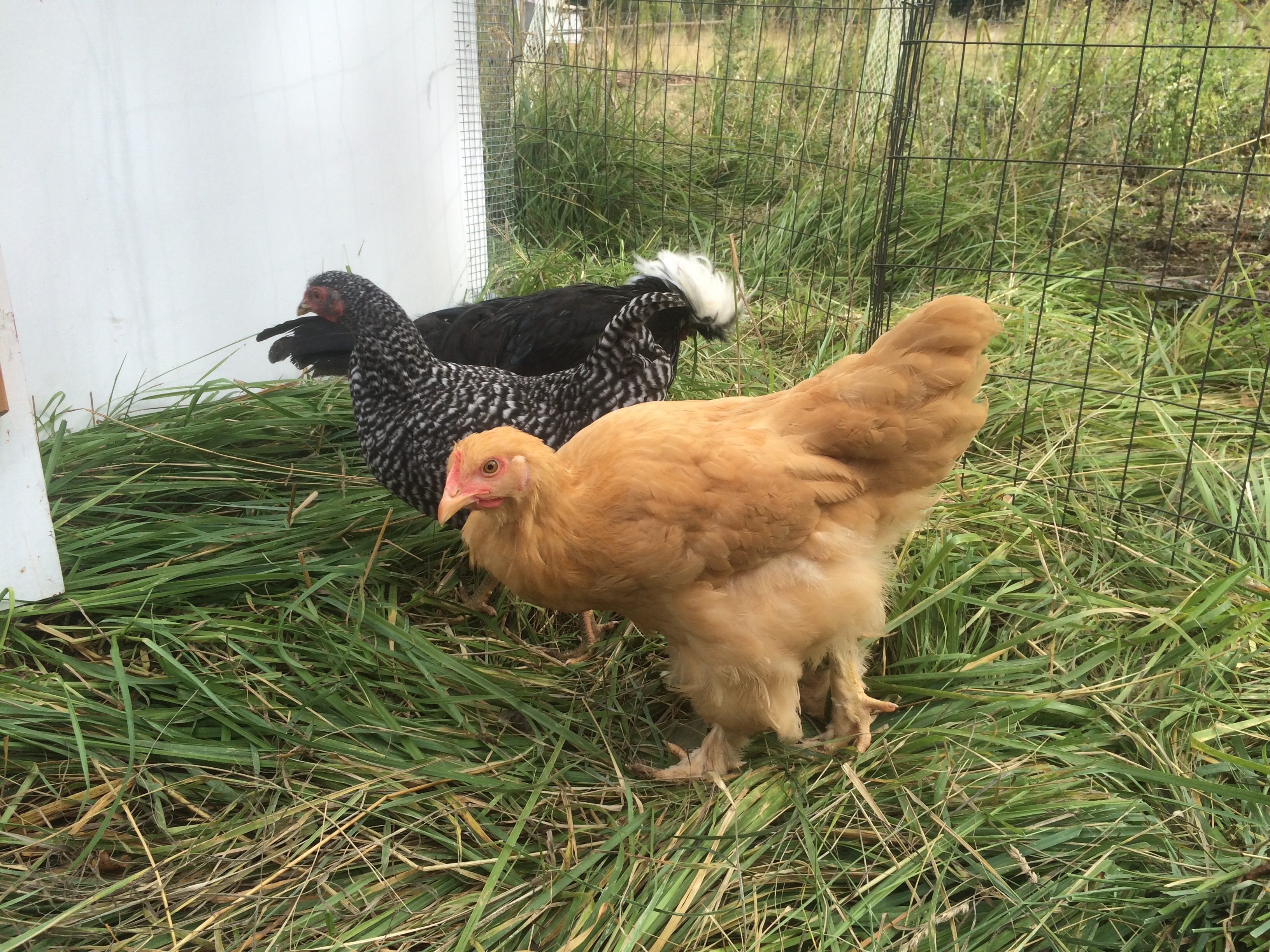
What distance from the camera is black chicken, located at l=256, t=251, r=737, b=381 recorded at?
340 cm

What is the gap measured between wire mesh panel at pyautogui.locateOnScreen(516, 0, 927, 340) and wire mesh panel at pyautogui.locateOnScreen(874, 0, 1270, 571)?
1.46 ft

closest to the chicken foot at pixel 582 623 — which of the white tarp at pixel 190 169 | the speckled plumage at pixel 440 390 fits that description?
the speckled plumage at pixel 440 390

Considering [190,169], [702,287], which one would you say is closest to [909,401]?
[702,287]

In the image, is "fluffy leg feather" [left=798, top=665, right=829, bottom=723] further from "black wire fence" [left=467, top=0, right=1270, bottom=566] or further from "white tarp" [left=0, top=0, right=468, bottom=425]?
"white tarp" [left=0, top=0, right=468, bottom=425]

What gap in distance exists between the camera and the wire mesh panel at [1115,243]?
3395mm

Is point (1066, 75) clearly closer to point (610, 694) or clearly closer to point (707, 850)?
point (610, 694)

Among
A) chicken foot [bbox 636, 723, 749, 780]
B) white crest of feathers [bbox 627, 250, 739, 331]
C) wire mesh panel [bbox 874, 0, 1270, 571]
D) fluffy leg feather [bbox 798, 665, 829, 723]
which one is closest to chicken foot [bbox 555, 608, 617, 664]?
chicken foot [bbox 636, 723, 749, 780]

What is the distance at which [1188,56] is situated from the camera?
607 centimetres

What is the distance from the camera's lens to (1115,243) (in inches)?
218

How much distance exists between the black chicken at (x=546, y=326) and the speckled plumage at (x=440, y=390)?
6.0 inches

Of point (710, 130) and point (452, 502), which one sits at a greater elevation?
point (710, 130)

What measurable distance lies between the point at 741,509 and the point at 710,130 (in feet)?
16.6

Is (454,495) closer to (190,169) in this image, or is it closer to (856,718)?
(856,718)

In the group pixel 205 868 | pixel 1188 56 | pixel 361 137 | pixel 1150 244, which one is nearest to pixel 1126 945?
pixel 205 868
